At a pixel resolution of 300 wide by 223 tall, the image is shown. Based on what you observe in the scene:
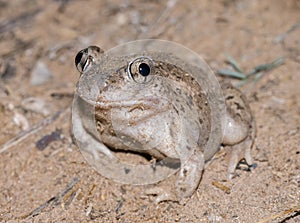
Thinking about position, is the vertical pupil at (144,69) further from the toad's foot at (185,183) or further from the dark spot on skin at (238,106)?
the dark spot on skin at (238,106)

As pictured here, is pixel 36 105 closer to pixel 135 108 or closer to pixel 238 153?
pixel 135 108

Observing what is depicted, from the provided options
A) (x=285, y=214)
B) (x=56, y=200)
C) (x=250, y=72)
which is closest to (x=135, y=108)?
(x=56, y=200)

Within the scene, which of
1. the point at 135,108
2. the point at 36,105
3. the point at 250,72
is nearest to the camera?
the point at 135,108

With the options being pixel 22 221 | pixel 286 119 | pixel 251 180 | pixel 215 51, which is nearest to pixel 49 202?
pixel 22 221

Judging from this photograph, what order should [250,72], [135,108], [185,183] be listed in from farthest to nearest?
[250,72] → [185,183] → [135,108]

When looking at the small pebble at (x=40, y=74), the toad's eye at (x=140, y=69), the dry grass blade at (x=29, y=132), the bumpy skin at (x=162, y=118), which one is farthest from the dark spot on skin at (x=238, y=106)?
the small pebble at (x=40, y=74)

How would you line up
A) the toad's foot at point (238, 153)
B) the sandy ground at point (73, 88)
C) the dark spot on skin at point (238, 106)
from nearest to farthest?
1. the sandy ground at point (73, 88)
2. the toad's foot at point (238, 153)
3. the dark spot on skin at point (238, 106)

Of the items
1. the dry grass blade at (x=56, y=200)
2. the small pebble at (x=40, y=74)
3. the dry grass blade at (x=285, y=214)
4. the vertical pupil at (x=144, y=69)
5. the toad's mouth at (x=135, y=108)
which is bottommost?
the small pebble at (x=40, y=74)

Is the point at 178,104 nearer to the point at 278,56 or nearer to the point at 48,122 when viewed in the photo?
the point at 48,122
